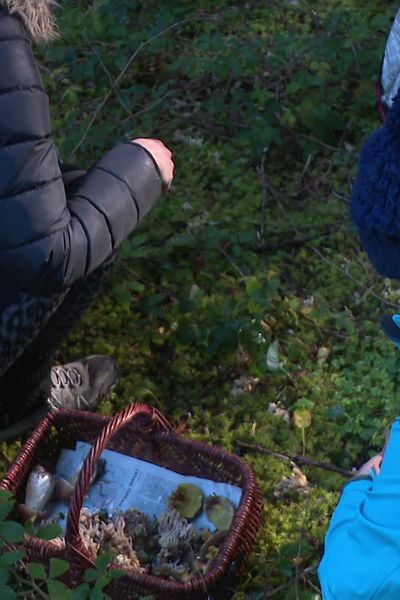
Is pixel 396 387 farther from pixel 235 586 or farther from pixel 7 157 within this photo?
pixel 7 157

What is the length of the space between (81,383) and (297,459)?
71 centimetres

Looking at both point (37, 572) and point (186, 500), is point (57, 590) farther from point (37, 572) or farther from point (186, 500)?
point (186, 500)

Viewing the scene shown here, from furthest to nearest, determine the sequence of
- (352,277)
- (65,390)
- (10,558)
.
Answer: (352,277), (65,390), (10,558)

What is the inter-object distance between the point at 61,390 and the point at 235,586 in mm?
876

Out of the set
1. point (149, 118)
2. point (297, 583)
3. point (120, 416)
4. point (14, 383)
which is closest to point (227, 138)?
point (149, 118)

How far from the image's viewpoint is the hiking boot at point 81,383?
116 inches

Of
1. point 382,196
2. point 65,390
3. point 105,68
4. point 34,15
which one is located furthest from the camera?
point 105,68

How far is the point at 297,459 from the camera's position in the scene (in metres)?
2.74

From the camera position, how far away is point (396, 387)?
2.91m

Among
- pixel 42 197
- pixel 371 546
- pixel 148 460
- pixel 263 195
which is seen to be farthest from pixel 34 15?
pixel 263 195

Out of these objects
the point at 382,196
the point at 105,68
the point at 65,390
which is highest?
the point at 382,196

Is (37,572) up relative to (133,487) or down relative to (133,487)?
up

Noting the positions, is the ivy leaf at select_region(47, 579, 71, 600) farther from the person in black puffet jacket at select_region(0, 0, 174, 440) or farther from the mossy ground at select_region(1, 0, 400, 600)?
the person in black puffet jacket at select_region(0, 0, 174, 440)

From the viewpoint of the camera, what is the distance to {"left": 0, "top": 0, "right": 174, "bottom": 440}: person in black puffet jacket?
2.15m
